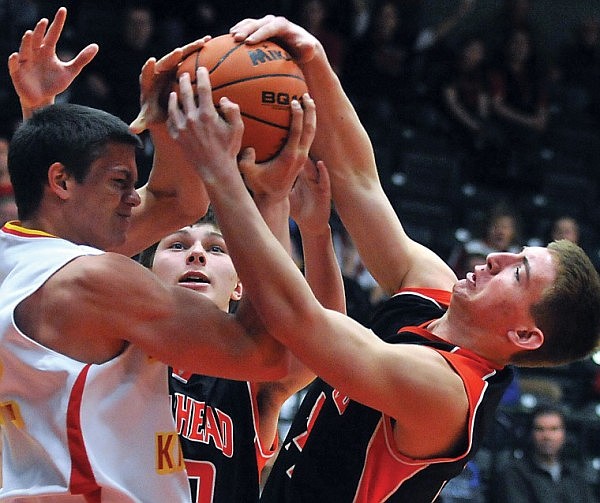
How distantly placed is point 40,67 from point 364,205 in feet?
3.65

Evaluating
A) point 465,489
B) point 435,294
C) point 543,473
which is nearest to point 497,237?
point 543,473

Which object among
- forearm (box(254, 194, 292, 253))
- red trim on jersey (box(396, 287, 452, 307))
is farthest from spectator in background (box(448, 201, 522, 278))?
forearm (box(254, 194, 292, 253))

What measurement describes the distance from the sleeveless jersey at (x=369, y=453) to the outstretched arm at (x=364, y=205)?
296mm

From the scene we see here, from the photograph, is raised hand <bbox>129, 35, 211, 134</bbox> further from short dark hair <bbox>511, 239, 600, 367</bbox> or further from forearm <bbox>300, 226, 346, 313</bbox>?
short dark hair <bbox>511, 239, 600, 367</bbox>

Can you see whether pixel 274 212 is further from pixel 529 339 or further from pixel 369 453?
pixel 529 339

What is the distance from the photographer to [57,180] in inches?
113

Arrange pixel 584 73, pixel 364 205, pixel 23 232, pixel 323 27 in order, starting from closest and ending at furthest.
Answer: pixel 23 232, pixel 364 205, pixel 323 27, pixel 584 73

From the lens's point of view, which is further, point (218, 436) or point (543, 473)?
point (543, 473)

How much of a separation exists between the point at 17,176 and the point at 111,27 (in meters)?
7.46

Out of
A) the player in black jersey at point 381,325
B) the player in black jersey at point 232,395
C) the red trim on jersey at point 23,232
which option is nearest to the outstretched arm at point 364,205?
the player in black jersey at point 381,325

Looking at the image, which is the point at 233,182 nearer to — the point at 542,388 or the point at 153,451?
the point at 153,451

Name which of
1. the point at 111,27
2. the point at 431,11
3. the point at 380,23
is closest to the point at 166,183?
the point at 111,27

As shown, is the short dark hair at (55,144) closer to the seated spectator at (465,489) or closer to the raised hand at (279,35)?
the raised hand at (279,35)

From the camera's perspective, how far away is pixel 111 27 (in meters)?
10.1
